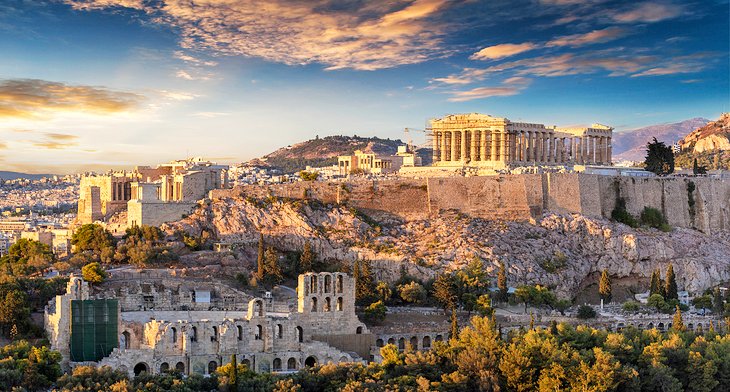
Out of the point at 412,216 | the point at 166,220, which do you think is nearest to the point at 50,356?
the point at 166,220

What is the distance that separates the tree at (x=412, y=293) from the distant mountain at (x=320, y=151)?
63.1m

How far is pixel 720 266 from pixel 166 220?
32.0 meters

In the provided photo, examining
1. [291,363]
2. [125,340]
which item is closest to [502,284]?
[291,363]

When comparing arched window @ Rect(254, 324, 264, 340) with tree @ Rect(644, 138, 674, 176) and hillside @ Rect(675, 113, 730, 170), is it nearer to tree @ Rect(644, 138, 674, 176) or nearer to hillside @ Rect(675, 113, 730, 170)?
tree @ Rect(644, 138, 674, 176)

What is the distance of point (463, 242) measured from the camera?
4891 centimetres

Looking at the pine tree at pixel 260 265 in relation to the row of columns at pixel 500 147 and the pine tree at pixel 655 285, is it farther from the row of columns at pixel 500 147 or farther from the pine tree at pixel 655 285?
the row of columns at pixel 500 147

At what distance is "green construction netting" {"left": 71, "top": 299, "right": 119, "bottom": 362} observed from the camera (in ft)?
103

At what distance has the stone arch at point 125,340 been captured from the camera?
1271 inches

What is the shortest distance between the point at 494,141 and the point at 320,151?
60415 mm

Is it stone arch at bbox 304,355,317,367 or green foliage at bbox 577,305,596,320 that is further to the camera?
green foliage at bbox 577,305,596,320

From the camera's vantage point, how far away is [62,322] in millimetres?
31422

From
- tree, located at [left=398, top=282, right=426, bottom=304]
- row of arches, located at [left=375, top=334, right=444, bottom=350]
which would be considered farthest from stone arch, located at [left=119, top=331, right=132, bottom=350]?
tree, located at [left=398, top=282, right=426, bottom=304]

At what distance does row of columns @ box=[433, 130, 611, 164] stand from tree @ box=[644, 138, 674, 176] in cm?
619

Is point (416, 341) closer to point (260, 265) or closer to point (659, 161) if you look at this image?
point (260, 265)
